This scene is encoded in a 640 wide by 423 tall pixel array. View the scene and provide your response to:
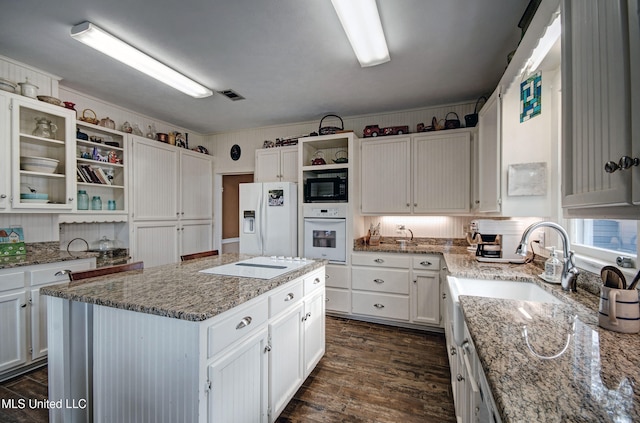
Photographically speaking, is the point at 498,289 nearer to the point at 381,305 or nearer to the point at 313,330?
the point at 313,330

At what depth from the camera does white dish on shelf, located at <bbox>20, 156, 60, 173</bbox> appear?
2.48 m

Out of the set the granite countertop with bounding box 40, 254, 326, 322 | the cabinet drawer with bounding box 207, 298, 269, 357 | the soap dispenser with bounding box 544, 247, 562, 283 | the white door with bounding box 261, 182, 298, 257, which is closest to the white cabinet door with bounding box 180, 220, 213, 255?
the white door with bounding box 261, 182, 298, 257

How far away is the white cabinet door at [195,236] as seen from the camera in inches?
161

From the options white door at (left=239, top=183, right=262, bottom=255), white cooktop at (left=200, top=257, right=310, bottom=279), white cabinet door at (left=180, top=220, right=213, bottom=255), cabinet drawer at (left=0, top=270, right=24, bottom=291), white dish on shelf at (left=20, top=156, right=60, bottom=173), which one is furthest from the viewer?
white cabinet door at (left=180, top=220, right=213, bottom=255)

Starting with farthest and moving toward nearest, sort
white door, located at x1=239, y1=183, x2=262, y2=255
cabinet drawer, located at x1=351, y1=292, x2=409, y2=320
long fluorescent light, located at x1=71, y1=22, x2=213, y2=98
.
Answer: white door, located at x1=239, y1=183, x2=262, y2=255, cabinet drawer, located at x1=351, y1=292, x2=409, y2=320, long fluorescent light, located at x1=71, y1=22, x2=213, y2=98

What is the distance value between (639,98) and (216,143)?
4945mm

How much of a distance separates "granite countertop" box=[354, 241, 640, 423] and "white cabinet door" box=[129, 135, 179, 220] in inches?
145

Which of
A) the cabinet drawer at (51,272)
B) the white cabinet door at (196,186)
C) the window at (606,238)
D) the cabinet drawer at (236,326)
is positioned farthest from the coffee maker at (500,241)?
the white cabinet door at (196,186)

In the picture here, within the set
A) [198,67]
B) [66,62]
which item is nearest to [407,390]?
[198,67]

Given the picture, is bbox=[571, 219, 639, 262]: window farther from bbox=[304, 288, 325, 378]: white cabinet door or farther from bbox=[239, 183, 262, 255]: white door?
bbox=[239, 183, 262, 255]: white door

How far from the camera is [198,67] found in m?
2.54

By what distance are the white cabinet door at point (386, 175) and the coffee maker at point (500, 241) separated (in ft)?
3.70

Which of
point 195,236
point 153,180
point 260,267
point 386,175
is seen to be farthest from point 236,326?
point 195,236

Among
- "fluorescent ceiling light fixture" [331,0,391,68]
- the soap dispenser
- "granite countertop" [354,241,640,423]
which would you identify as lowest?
"granite countertop" [354,241,640,423]
